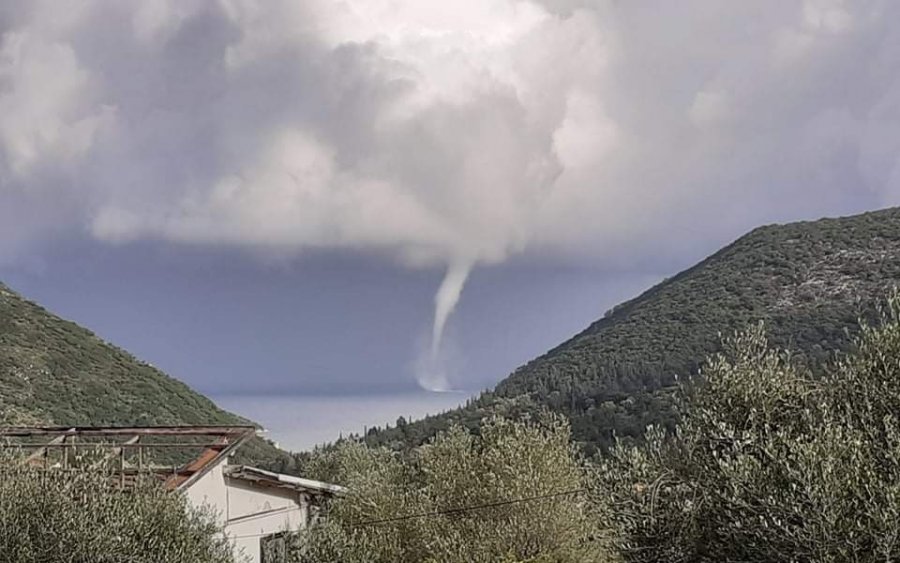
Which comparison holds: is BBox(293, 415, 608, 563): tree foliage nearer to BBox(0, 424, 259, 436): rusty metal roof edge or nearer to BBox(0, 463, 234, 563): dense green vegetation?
BBox(0, 424, 259, 436): rusty metal roof edge

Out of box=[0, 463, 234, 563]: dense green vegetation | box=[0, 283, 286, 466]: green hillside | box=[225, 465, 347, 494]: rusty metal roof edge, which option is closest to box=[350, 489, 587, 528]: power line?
box=[225, 465, 347, 494]: rusty metal roof edge

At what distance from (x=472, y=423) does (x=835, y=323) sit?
763 inches

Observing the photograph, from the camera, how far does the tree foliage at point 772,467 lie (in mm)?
10766

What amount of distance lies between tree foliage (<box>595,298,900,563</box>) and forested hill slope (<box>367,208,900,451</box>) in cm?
2632

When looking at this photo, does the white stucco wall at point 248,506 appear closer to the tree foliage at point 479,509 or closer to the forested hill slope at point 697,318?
the tree foliage at point 479,509

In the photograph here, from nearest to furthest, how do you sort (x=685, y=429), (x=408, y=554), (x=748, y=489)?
(x=748, y=489), (x=685, y=429), (x=408, y=554)

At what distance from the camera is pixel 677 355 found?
56688mm

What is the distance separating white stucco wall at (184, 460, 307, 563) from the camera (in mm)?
22016

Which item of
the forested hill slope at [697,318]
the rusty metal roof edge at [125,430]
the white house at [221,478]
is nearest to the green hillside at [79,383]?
the forested hill slope at [697,318]

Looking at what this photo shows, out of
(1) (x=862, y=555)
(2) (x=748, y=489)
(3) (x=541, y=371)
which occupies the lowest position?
A: (1) (x=862, y=555)

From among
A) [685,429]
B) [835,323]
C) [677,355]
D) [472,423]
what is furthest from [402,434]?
[685,429]

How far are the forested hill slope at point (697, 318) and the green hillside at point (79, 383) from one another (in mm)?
11495

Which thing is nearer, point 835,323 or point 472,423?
point 835,323

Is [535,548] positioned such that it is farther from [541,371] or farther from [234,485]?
[541,371]
